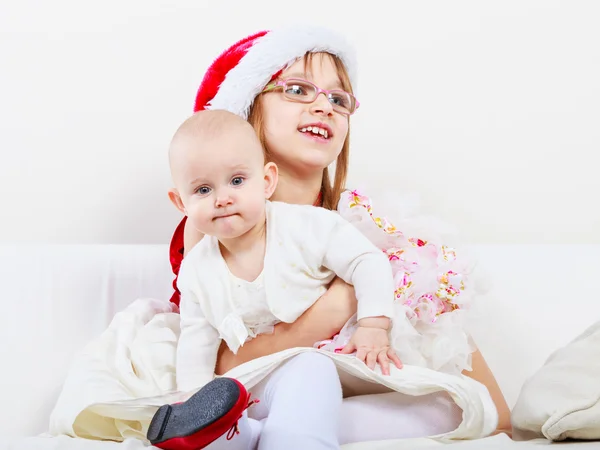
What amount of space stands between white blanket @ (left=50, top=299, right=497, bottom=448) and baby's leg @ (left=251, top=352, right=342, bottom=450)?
3 centimetres

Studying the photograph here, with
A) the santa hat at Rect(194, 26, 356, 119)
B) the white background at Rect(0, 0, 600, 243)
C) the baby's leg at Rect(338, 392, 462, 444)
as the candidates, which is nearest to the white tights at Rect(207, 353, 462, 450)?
the baby's leg at Rect(338, 392, 462, 444)

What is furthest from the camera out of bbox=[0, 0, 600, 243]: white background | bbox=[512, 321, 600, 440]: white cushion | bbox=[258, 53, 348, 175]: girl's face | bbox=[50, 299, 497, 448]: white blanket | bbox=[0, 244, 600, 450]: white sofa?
bbox=[0, 0, 600, 243]: white background

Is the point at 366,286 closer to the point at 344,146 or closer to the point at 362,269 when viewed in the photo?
the point at 362,269

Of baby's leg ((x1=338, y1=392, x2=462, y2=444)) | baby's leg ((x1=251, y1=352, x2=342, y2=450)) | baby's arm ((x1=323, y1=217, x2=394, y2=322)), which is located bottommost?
baby's leg ((x1=338, y1=392, x2=462, y2=444))

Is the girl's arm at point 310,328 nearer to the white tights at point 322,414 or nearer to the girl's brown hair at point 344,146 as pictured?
the white tights at point 322,414

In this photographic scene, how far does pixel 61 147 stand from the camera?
2.07m

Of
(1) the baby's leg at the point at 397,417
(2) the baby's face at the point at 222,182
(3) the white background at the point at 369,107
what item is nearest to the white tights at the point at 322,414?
(1) the baby's leg at the point at 397,417

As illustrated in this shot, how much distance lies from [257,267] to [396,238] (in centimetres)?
29

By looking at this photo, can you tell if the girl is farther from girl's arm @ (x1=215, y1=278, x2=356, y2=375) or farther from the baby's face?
the baby's face

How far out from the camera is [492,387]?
1345 mm

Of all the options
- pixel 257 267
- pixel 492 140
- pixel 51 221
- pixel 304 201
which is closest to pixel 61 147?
pixel 51 221

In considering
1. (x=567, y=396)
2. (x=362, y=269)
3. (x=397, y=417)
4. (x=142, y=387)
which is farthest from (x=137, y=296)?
(x=567, y=396)

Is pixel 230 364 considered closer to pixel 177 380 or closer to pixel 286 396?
pixel 177 380

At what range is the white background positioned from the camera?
2064 mm
